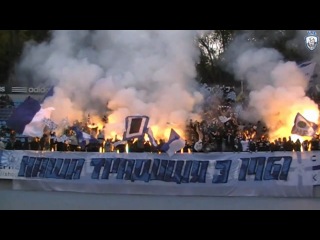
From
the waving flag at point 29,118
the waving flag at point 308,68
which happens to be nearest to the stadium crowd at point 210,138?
the waving flag at point 29,118

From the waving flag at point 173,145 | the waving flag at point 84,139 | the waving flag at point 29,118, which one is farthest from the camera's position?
the waving flag at point 84,139

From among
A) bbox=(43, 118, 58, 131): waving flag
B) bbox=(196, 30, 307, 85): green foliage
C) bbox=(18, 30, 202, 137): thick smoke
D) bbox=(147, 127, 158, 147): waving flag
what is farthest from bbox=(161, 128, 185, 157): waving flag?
bbox=(43, 118, 58, 131): waving flag

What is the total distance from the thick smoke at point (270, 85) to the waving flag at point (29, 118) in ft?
18.4

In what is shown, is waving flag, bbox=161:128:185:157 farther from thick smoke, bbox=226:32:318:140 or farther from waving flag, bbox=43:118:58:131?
waving flag, bbox=43:118:58:131

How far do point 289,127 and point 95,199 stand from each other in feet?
17.9

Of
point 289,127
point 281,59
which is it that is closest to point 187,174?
point 289,127

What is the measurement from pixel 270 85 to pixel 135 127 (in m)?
3.82

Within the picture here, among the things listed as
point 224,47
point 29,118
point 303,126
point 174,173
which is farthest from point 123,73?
point 303,126

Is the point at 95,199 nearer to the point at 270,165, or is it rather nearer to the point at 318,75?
the point at 270,165

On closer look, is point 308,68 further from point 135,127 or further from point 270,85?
point 135,127

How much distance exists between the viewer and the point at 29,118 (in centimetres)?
1284

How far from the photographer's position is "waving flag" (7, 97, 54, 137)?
12758mm

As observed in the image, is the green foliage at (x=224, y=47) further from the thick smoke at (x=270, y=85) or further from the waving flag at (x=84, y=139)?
the waving flag at (x=84, y=139)

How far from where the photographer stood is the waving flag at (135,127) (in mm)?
12391
